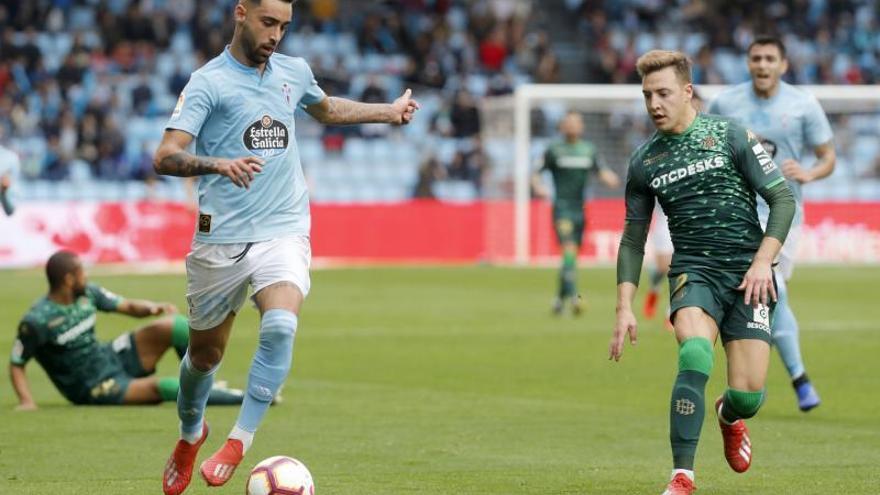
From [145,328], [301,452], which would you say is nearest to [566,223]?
[145,328]

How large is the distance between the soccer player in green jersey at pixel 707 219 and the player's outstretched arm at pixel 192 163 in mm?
1863

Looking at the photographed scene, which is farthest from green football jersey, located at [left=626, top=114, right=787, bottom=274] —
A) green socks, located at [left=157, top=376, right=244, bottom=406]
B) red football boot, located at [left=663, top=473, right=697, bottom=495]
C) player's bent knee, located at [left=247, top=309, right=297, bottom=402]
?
green socks, located at [left=157, top=376, right=244, bottom=406]

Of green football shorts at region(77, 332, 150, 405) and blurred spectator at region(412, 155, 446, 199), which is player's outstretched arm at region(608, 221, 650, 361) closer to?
green football shorts at region(77, 332, 150, 405)

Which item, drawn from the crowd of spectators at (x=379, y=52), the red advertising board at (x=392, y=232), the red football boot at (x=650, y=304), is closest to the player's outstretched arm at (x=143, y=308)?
the red football boot at (x=650, y=304)

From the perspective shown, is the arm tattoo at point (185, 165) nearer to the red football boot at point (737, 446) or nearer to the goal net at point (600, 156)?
the red football boot at point (737, 446)

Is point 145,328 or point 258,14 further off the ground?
point 258,14

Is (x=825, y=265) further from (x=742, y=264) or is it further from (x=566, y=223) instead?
(x=742, y=264)

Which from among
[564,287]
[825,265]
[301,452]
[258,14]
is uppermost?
[258,14]

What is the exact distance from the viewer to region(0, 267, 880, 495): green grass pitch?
838 centimetres

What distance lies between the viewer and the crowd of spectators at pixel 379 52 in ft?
101

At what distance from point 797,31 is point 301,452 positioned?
3171cm

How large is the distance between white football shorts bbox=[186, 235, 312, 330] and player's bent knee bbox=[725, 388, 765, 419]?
6.81ft

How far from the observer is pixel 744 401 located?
26.0 feet

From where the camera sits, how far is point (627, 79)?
36688 mm
